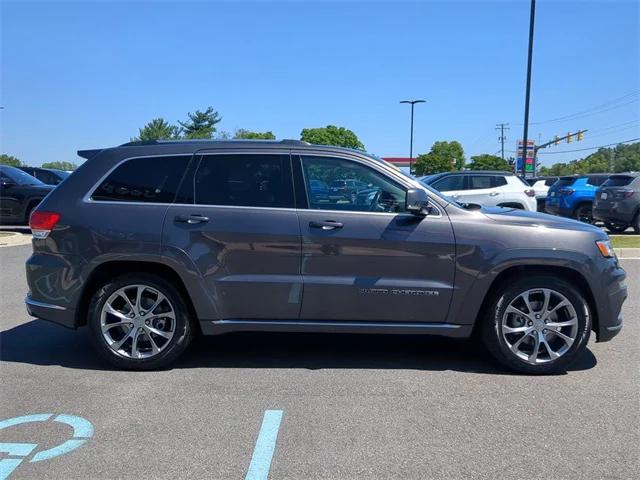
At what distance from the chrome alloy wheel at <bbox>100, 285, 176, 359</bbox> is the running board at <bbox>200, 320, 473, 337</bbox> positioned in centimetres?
34

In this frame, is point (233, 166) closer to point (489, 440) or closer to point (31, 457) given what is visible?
point (31, 457)

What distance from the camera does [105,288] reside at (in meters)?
4.56

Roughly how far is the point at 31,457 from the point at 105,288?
1591 millimetres

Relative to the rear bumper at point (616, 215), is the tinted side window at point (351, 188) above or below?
above

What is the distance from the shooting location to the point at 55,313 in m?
4.65

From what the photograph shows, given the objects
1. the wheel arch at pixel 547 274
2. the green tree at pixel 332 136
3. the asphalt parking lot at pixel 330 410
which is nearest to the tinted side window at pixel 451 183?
the asphalt parking lot at pixel 330 410

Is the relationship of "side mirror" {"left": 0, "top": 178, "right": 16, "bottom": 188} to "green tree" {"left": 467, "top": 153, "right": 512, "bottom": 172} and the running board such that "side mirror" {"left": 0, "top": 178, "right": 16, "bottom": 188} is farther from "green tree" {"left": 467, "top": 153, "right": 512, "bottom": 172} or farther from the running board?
"green tree" {"left": 467, "top": 153, "right": 512, "bottom": 172}

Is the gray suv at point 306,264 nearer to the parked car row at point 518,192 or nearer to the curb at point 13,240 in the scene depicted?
the curb at point 13,240

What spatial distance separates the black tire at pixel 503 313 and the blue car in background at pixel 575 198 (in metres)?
13.2

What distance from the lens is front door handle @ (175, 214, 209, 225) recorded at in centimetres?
450

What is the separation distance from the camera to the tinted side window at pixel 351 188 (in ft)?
15.0

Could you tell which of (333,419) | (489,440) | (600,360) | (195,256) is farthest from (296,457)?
(600,360)

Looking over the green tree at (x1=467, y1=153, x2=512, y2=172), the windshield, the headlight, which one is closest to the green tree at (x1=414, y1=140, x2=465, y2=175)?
the green tree at (x1=467, y1=153, x2=512, y2=172)

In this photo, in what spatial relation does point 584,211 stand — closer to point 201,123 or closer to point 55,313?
point 55,313
